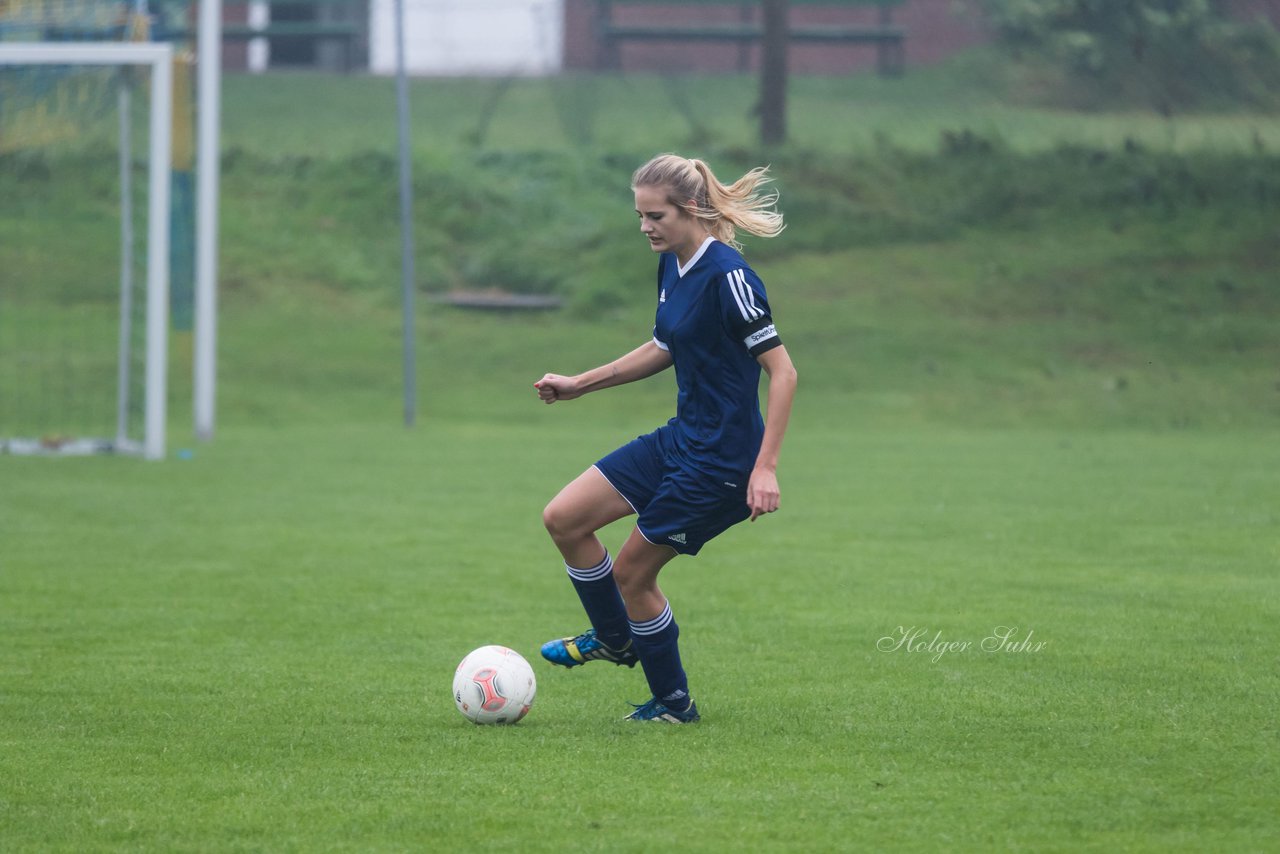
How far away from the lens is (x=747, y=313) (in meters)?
5.17

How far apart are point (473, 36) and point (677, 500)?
23398mm

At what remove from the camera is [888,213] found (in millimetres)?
26391

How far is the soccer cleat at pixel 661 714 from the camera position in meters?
5.46

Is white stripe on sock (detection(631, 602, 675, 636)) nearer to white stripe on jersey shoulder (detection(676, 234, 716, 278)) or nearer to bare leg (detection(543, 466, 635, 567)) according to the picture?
bare leg (detection(543, 466, 635, 567))

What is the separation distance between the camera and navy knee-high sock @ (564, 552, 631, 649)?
18.1 ft

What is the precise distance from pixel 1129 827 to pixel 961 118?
80.8 feet

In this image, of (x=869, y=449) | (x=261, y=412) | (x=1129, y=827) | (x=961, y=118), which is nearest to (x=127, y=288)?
(x=261, y=412)

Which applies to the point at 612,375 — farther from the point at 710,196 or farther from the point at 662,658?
the point at 662,658

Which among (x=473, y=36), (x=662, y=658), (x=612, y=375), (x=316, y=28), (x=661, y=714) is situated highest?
(x=316, y=28)

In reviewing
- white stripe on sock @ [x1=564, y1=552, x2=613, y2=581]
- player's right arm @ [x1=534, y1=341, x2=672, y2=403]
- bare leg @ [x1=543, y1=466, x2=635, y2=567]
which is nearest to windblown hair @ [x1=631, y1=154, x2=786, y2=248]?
player's right arm @ [x1=534, y1=341, x2=672, y2=403]

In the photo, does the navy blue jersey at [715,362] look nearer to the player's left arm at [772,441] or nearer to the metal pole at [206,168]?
the player's left arm at [772,441]

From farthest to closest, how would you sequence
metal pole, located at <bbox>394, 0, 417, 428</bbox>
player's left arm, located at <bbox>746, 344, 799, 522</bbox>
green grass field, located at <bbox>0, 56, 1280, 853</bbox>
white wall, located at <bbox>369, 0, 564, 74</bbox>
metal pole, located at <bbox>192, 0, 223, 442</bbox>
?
white wall, located at <bbox>369, 0, 564, 74</bbox> → metal pole, located at <bbox>394, 0, 417, 428</bbox> → metal pole, located at <bbox>192, 0, 223, 442</bbox> → player's left arm, located at <bbox>746, 344, 799, 522</bbox> → green grass field, located at <bbox>0, 56, 1280, 853</bbox>

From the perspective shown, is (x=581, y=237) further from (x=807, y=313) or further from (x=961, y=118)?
(x=961, y=118)

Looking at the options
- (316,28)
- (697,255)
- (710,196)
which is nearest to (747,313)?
(697,255)
